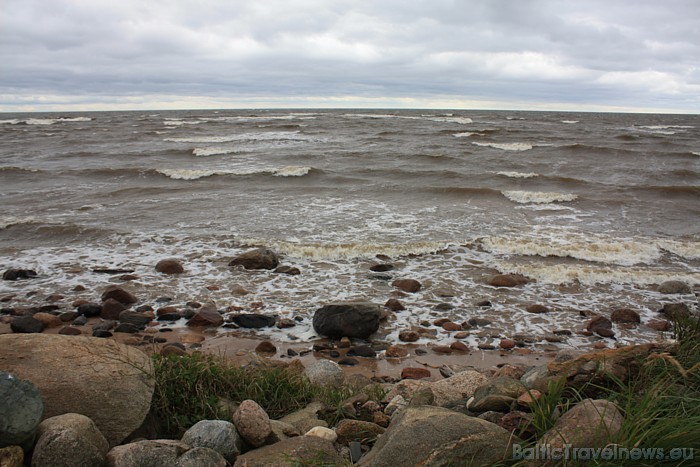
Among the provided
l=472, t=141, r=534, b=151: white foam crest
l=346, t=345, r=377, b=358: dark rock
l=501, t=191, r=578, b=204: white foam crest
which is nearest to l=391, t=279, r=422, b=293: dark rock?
l=346, t=345, r=377, b=358: dark rock

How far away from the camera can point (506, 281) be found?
8.48 metres

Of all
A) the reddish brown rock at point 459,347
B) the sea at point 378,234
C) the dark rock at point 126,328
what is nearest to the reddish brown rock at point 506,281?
the sea at point 378,234

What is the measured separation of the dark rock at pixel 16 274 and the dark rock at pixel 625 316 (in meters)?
10.0

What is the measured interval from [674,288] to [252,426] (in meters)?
8.09

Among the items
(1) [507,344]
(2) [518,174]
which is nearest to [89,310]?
(1) [507,344]

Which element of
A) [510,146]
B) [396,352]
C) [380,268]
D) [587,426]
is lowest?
[396,352]

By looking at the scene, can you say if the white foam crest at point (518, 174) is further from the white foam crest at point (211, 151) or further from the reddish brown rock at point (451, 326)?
the white foam crest at point (211, 151)

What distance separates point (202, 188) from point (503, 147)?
2136 cm

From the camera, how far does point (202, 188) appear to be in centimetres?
1830

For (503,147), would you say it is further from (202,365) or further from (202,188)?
(202,365)

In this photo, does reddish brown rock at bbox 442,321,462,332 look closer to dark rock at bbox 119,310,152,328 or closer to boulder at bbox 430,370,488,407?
boulder at bbox 430,370,488,407

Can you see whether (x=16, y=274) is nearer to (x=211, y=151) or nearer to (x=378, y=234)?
(x=378, y=234)

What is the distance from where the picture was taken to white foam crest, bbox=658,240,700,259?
10.2 metres

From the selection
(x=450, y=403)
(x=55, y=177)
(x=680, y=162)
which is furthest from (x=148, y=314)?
(x=680, y=162)
